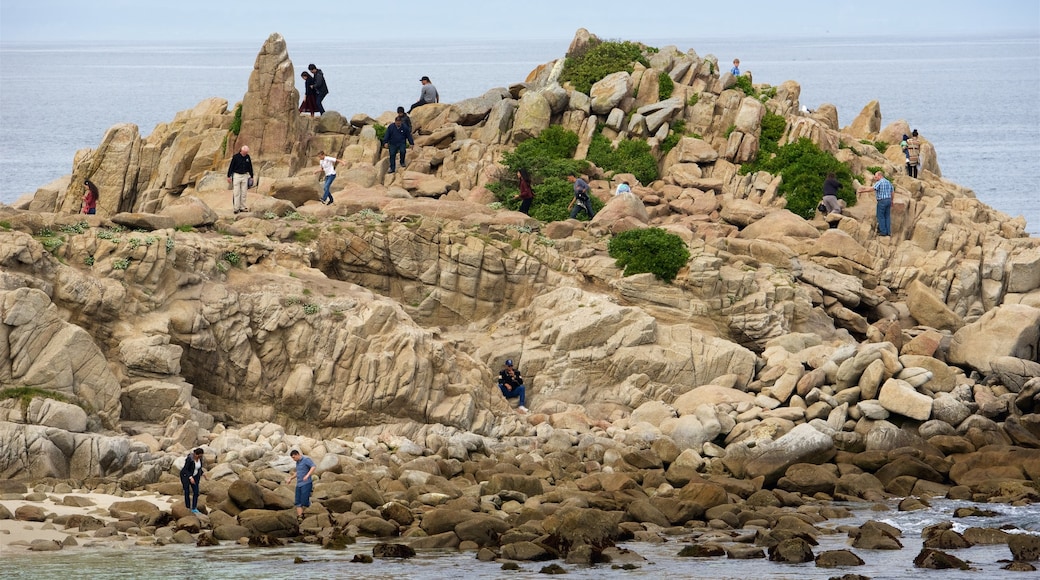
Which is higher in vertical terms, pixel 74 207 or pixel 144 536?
pixel 74 207

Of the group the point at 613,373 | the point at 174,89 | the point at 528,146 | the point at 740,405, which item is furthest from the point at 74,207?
the point at 174,89

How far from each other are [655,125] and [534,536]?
2597cm

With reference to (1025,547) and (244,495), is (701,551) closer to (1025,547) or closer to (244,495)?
(1025,547)

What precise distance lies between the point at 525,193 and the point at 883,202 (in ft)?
37.0

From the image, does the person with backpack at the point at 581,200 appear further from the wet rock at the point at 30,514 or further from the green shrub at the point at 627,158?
the wet rock at the point at 30,514

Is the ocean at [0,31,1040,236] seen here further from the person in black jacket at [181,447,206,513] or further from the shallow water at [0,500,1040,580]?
the shallow water at [0,500,1040,580]

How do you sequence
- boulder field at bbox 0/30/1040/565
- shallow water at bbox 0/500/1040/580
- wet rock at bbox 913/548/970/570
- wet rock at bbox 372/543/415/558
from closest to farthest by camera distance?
shallow water at bbox 0/500/1040/580 → wet rock at bbox 913/548/970/570 → wet rock at bbox 372/543/415/558 → boulder field at bbox 0/30/1040/565

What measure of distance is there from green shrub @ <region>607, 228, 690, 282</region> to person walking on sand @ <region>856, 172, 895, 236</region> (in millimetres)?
8623

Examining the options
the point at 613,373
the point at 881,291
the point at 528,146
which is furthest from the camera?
the point at 528,146

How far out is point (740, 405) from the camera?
42.8 m

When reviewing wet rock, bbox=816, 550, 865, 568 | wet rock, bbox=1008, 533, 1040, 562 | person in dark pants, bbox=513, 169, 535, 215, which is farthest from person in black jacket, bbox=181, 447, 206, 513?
person in dark pants, bbox=513, 169, 535, 215

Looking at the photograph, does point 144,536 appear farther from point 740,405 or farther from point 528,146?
point 528,146

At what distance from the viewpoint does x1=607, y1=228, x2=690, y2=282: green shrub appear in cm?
4691

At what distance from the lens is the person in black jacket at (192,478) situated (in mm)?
34000
